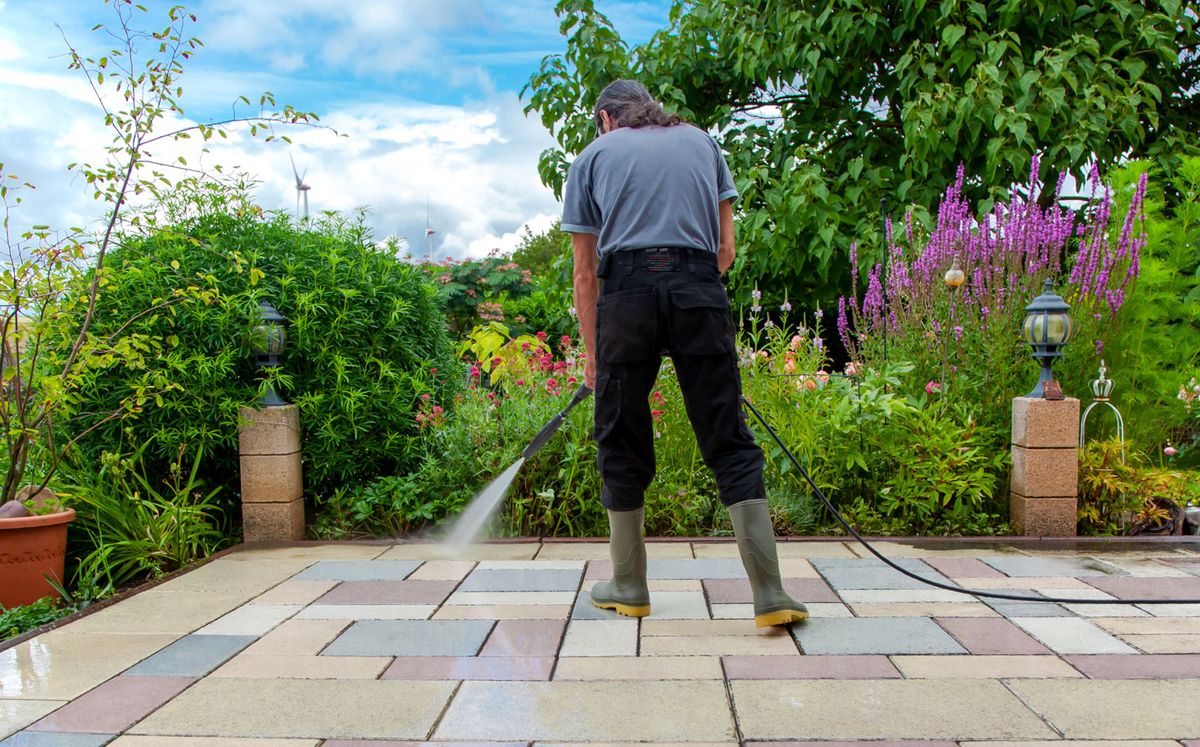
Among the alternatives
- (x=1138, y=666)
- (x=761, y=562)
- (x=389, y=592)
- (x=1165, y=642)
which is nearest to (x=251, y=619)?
(x=389, y=592)

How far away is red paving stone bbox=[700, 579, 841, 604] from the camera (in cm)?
304

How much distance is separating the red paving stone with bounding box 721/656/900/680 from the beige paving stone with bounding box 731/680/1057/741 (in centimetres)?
4

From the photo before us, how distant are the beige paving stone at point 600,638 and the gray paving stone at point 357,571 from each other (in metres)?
1.01

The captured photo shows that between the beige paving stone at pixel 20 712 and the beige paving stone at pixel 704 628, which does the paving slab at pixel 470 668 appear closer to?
the beige paving stone at pixel 704 628

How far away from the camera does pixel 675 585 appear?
3.26 meters

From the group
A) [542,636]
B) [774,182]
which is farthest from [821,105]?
[542,636]

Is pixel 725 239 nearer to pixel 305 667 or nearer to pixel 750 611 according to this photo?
Result: pixel 750 611

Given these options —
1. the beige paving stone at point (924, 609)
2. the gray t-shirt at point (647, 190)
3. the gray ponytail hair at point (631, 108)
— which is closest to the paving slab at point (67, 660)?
the gray t-shirt at point (647, 190)

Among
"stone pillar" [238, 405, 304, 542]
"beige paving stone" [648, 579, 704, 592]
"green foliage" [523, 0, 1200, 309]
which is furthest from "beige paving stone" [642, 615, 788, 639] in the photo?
"green foliage" [523, 0, 1200, 309]

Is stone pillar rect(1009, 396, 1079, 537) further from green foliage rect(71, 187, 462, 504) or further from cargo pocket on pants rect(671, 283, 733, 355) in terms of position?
green foliage rect(71, 187, 462, 504)

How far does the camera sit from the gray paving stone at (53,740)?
1.96 meters

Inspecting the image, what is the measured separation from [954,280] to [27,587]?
4.51 metres

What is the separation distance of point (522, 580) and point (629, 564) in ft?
2.19

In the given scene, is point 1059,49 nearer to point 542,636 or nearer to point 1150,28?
point 1150,28
